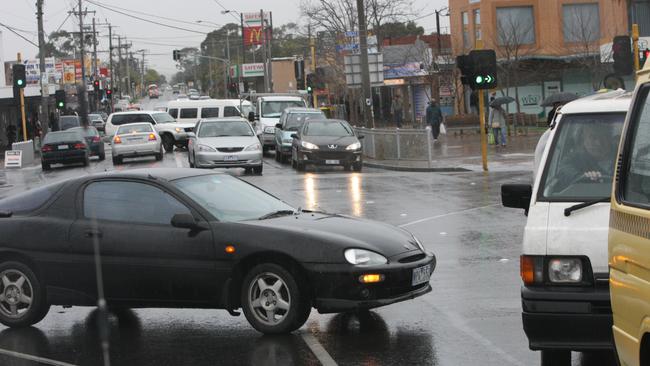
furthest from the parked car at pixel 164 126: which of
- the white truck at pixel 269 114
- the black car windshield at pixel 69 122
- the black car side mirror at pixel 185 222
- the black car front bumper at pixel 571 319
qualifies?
the black car front bumper at pixel 571 319

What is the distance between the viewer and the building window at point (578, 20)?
5294 cm

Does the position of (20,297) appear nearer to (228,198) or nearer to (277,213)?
(228,198)

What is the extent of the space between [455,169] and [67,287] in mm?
19818

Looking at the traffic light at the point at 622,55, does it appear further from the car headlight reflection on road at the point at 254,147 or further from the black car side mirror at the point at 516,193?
the black car side mirror at the point at 516,193

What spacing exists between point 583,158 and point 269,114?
115 feet

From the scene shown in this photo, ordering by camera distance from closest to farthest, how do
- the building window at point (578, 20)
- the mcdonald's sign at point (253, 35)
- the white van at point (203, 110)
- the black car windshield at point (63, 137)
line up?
the black car windshield at point (63, 137) → the white van at point (203, 110) → the building window at point (578, 20) → the mcdonald's sign at point (253, 35)

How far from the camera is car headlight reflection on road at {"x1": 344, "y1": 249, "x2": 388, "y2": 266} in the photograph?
8586mm

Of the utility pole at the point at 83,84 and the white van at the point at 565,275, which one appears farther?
Answer: the utility pole at the point at 83,84

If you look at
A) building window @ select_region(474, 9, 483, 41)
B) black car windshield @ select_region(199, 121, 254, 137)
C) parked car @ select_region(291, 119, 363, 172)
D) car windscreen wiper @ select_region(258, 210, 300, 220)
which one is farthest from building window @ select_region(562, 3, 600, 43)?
car windscreen wiper @ select_region(258, 210, 300, 220)

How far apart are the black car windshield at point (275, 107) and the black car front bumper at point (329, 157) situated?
11546 mm

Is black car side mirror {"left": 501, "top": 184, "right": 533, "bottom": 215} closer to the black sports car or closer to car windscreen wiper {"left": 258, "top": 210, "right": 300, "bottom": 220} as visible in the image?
the black sports car

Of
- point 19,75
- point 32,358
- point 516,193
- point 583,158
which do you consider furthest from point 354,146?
point 583,158

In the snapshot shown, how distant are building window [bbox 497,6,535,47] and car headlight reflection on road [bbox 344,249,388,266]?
4457 centimetres

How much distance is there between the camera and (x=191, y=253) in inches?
349
